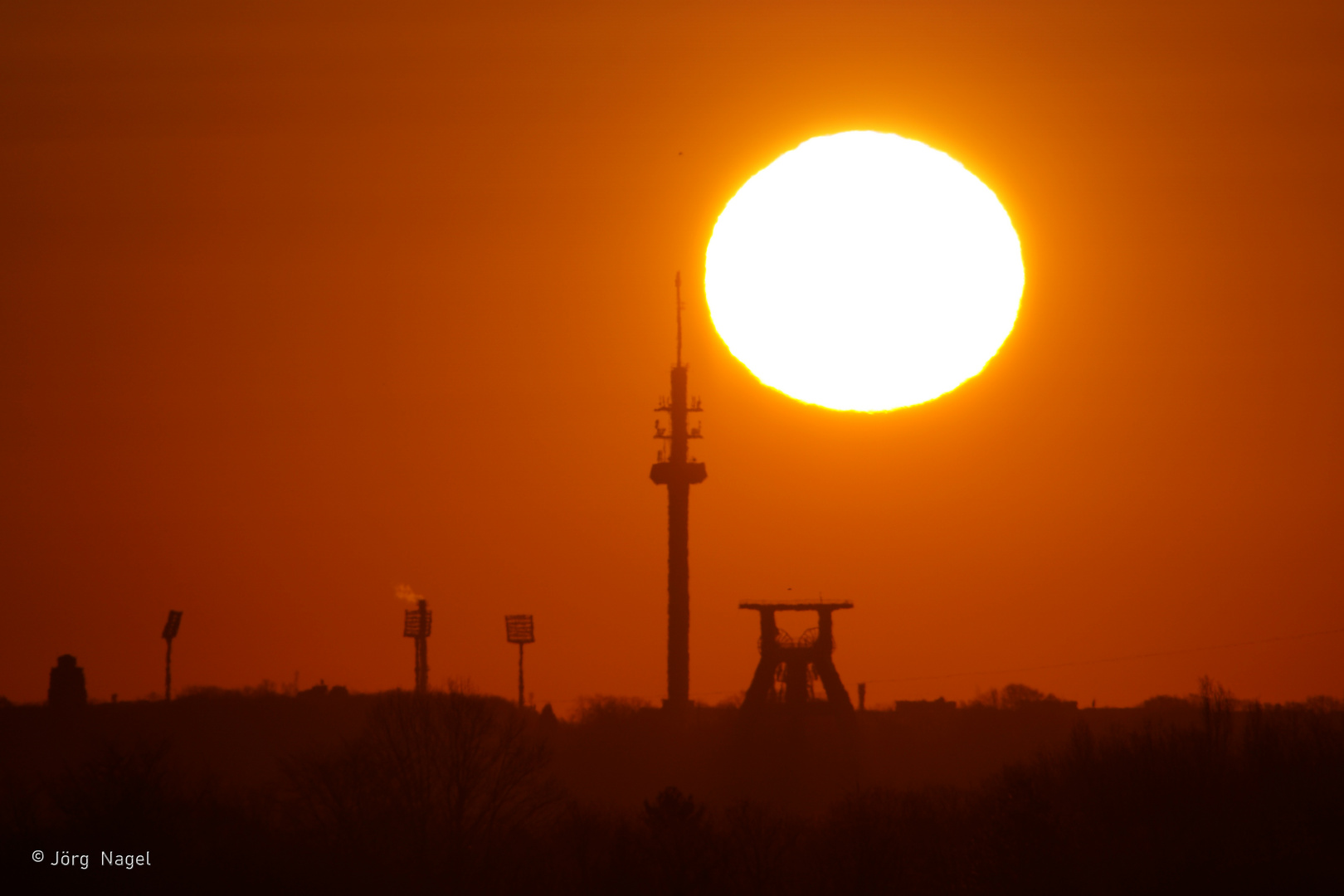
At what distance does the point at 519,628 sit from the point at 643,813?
31.5 meters

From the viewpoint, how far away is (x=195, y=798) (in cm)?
7619

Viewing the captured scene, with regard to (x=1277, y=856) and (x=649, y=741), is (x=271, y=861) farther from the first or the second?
(x=649, y=741)

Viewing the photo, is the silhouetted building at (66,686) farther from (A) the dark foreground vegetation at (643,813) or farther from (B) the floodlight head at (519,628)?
(B) the floodlight head at (519,628)

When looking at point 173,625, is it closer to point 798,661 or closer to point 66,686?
point 66,686

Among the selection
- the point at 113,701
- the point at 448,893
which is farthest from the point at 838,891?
the point at 113,701

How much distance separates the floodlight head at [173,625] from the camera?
102875mm

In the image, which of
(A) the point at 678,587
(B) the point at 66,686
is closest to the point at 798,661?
(A) the point at 678,587

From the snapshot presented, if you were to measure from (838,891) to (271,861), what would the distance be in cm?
2170

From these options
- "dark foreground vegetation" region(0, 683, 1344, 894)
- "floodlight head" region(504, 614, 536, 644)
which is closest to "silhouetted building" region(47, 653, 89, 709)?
"dark foreground vegetation" region(0, 683, 1344, 894)

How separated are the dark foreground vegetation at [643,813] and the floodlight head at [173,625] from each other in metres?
5.43

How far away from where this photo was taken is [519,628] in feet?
384

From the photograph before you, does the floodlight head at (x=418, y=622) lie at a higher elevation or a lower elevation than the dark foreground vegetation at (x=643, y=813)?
higher

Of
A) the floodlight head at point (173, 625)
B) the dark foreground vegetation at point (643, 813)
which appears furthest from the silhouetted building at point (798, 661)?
the floodlight head at point (173, 625)

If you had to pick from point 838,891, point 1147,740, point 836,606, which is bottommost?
point 838,891
